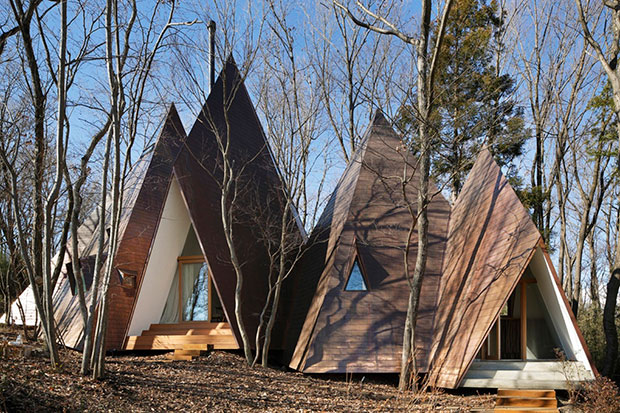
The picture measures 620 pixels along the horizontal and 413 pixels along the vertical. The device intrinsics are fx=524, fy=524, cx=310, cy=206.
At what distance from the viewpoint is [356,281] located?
37.1 feet

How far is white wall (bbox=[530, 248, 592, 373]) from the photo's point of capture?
9398 millimetres

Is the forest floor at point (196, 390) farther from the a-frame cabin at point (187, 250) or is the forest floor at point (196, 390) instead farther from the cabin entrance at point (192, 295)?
the cabin entrance at point (192, 295)

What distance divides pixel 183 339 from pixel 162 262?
204 cm

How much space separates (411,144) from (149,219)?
6685 mm

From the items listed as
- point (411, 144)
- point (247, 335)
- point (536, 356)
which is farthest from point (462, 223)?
point (247, 335)

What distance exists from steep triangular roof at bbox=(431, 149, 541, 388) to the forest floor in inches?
33.9

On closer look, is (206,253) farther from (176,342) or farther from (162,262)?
(176,342)

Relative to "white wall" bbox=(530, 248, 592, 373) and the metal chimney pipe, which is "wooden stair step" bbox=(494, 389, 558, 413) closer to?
"white wall" bbox=(530, 248, 592, 373)

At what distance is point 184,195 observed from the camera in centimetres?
1203

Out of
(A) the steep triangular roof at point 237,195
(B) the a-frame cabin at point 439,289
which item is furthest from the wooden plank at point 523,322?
(A) the steep triangular roof at point 237,195

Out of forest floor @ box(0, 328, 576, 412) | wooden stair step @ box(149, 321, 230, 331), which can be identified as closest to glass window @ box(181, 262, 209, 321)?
wooden stair step @ box(149, 321, 230, 331)

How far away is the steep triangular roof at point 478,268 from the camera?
30.7 ft

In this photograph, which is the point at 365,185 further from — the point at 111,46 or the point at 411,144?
the point at 111,46

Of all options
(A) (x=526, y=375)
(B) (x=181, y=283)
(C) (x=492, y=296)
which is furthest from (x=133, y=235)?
(A) (x=526, y=375)
